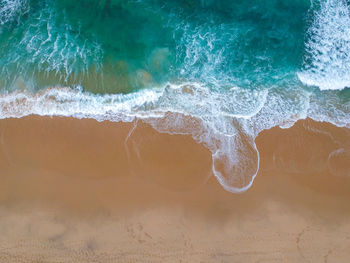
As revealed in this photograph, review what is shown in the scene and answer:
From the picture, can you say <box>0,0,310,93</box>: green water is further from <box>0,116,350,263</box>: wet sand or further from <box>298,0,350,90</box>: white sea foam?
<box>0,116,350,263</box>: wet sand

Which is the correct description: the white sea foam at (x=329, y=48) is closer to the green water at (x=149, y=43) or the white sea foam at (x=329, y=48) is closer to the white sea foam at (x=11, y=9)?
the green water at (x=149, y=43)

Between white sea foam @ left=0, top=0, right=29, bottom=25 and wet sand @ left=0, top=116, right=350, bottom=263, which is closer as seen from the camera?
wet sand @ left=0, top=116, right=350, bottom=263

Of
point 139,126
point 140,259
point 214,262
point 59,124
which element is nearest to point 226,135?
point 139,126

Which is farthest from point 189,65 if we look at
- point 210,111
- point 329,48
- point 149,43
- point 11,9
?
point 11,9

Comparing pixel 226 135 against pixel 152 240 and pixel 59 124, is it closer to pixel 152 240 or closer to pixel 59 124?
pixel 152 240

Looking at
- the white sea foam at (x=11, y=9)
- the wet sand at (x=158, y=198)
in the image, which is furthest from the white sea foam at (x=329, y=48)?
the white sea foam at (x=11, y=9)

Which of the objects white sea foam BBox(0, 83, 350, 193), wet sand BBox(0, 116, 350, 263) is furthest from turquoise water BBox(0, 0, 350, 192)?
wet sand BBox(0, 116, 350, 263)
